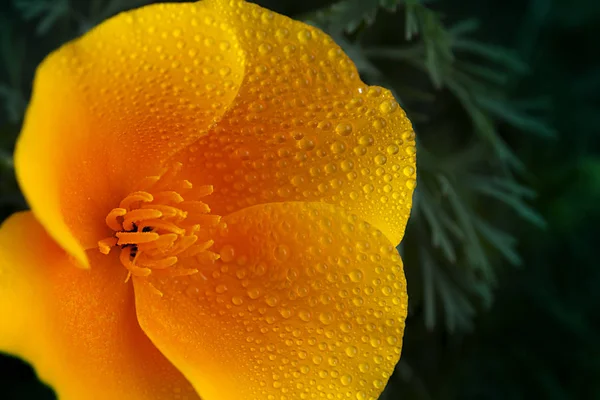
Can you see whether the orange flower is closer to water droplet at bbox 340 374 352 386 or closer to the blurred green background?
water droplet at bbox 340 374 352 386

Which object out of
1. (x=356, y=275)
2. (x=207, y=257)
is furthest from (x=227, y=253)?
(x=356, y=275)

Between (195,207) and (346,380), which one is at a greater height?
(195,207)

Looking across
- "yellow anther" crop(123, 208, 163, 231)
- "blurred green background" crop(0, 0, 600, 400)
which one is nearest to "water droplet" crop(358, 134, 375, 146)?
"yellow anther" crop(123, 208, 163, 231)

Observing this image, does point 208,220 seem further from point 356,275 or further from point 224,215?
point 356,275

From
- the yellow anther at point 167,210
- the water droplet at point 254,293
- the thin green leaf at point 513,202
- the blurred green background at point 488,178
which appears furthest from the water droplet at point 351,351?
A: the thin green leaf at point 513,202

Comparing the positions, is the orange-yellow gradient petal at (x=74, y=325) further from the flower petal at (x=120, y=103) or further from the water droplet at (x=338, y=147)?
the water droplet at (x=338, y=147)

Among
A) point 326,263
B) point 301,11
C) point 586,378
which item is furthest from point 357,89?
point 586,378
